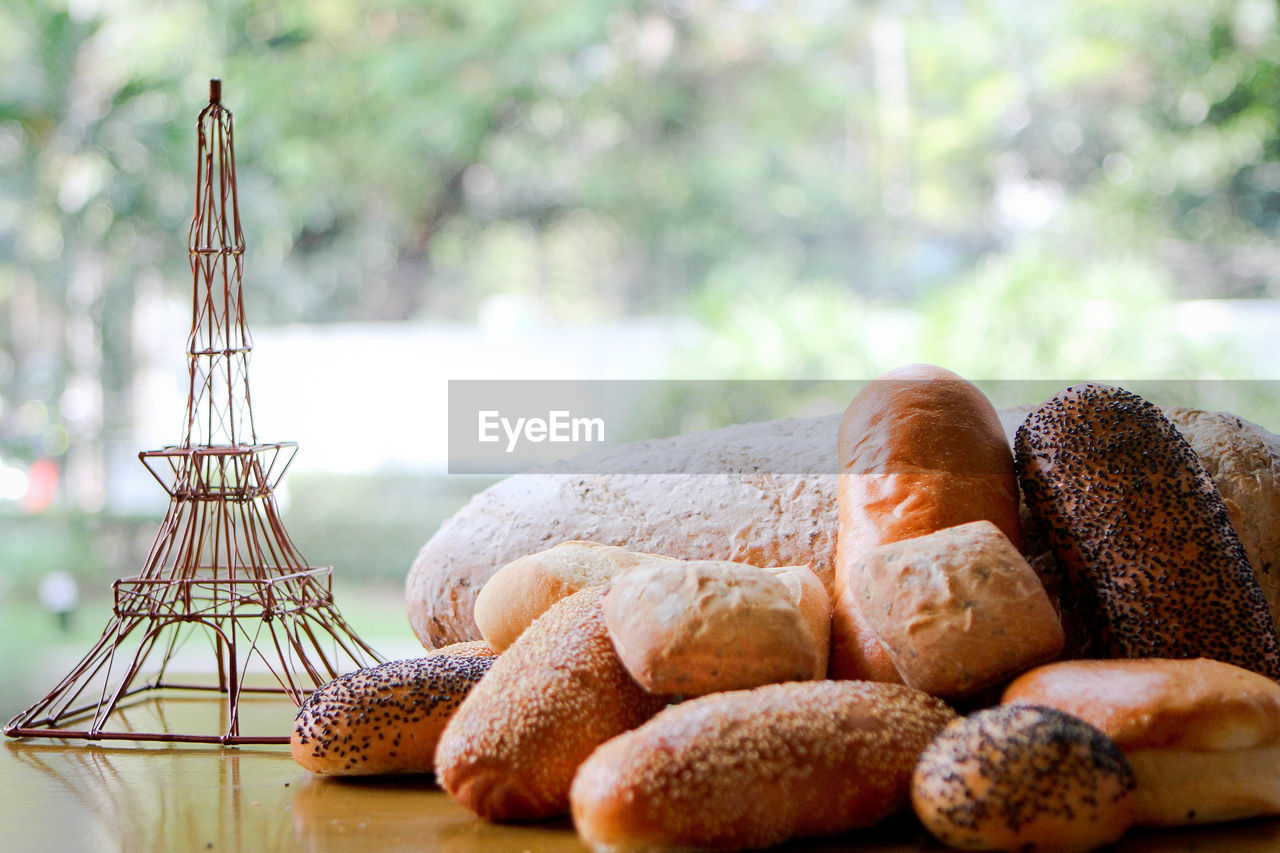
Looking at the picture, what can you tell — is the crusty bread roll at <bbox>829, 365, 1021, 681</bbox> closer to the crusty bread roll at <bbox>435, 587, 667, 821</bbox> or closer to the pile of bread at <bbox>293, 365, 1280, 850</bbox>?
the pile of bread at <bbox>293, 365, 1280, 850</bbox>

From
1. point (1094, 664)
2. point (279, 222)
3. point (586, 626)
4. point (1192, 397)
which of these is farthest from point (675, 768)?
point (279, 222)

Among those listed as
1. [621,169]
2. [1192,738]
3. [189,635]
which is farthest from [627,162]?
[1192,738]

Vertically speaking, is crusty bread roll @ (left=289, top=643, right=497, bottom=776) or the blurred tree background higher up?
the blurred tree background

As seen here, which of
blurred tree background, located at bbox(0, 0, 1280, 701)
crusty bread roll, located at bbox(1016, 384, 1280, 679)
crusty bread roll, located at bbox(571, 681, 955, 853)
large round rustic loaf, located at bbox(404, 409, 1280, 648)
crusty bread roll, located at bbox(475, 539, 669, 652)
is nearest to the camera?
crusty bread roll, located at bbox(571, 681, 955, 853)

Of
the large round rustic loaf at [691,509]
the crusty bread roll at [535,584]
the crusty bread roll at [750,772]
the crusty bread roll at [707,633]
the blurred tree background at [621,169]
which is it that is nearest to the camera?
the crusty bread roll at [750,772]

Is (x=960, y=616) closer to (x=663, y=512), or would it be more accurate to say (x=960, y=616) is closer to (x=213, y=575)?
(x=663, y=512)

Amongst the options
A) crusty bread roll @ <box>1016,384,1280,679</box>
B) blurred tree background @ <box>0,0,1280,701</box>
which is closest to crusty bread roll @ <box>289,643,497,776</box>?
crusty bread roll @ <box>1016,384,1280,679</box>

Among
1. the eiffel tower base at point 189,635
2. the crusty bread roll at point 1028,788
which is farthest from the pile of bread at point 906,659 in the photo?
the eiffel tower base at point 189,635

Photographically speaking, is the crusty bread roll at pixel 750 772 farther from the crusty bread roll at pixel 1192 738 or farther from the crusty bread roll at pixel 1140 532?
the crusty bread roll at pixel 1140 532
